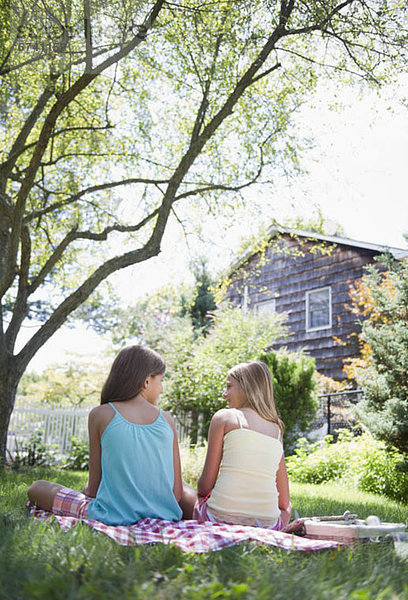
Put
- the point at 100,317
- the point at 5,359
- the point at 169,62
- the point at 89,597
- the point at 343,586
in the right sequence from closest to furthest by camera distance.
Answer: the point at 89,597 → the point at 343,586 → the point at 5,359 → the point at 169,62 → the point at 100,317

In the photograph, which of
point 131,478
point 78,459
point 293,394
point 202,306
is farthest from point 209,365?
point 202,306

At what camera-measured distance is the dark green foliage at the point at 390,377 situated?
7.25m

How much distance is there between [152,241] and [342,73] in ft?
11.8

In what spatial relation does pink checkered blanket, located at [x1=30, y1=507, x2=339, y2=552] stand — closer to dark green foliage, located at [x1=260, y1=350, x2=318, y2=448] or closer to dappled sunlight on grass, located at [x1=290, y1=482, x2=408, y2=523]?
dappled sunlight on grass, located at [x1=290, y1=482, x2=408, y2=523]

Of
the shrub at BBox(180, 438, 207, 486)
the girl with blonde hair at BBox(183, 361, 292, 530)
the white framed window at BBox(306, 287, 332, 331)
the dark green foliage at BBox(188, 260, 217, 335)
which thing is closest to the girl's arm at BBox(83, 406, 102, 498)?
the girl with blonde hair at BBox(183, 361, 292, 530)

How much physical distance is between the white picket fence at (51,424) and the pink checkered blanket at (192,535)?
998cm

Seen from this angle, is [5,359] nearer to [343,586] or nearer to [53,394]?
[343,586]

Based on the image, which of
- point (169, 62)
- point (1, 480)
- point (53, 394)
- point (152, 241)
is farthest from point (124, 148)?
point (53, 394)

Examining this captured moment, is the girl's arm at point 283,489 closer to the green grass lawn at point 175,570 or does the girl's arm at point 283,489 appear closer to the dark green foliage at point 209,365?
the green grass lawn at point 175,570

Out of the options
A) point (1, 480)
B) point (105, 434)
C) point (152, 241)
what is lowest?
point (1, 480)

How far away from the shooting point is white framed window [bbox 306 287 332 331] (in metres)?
16.1

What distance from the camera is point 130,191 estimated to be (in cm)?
1085

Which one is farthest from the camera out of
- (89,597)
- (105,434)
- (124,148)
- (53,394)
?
(53,394)

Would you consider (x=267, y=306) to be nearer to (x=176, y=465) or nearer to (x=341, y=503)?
(x=341, y=503)
